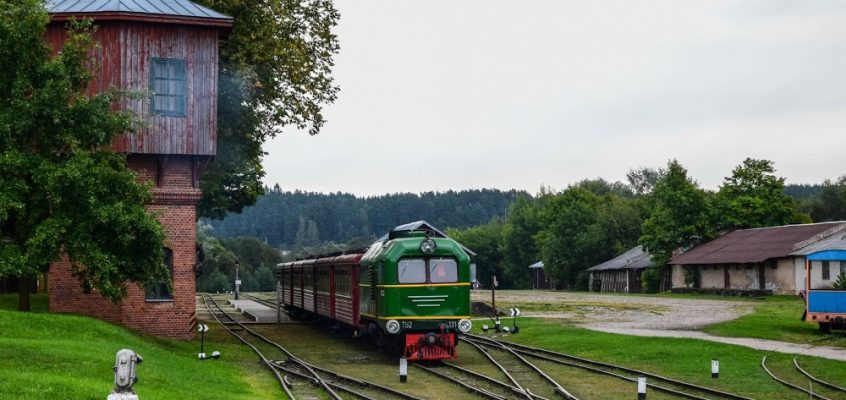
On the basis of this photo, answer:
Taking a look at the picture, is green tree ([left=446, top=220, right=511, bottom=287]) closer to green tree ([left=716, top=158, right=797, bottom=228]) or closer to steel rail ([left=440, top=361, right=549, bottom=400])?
green tree ([left=716, top=158, right=797, bottom=228])

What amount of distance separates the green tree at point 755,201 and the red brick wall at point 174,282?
58.9 m

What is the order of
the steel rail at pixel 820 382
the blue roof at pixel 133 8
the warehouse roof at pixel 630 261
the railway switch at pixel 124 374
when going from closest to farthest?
the railway switch at pixel 124 374, the steel rail at pixel 820 382, the blue roof at pixel 133 8, the warehouse roof at pixel 630 261

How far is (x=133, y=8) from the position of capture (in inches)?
1185

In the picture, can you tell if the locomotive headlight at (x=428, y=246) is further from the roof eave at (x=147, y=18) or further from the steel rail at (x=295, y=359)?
the roof eave at (x=147, y=18)

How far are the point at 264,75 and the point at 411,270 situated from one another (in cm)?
1397

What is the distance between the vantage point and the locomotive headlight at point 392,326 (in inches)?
988

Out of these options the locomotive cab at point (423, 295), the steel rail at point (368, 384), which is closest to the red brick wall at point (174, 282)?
the locomotive cab at point (423, 295)

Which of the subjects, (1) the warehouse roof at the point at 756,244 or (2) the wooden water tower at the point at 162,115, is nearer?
(2) the wooden water tower at the point at 162,115

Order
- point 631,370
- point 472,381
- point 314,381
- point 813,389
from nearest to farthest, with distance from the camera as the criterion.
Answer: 1. point 813,389
2. point 314,381
3. point 472,381
4. point 631,370

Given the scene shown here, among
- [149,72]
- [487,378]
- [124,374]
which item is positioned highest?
[149,72]

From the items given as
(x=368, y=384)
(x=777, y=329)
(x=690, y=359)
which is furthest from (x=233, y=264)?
Result: (x=368, y=384)

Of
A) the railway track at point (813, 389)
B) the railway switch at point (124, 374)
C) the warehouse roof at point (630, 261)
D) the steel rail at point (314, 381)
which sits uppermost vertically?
the warehouse roof at point (630, 261)

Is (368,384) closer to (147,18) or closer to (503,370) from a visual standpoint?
(503,370)

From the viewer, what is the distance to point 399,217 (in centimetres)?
19400
